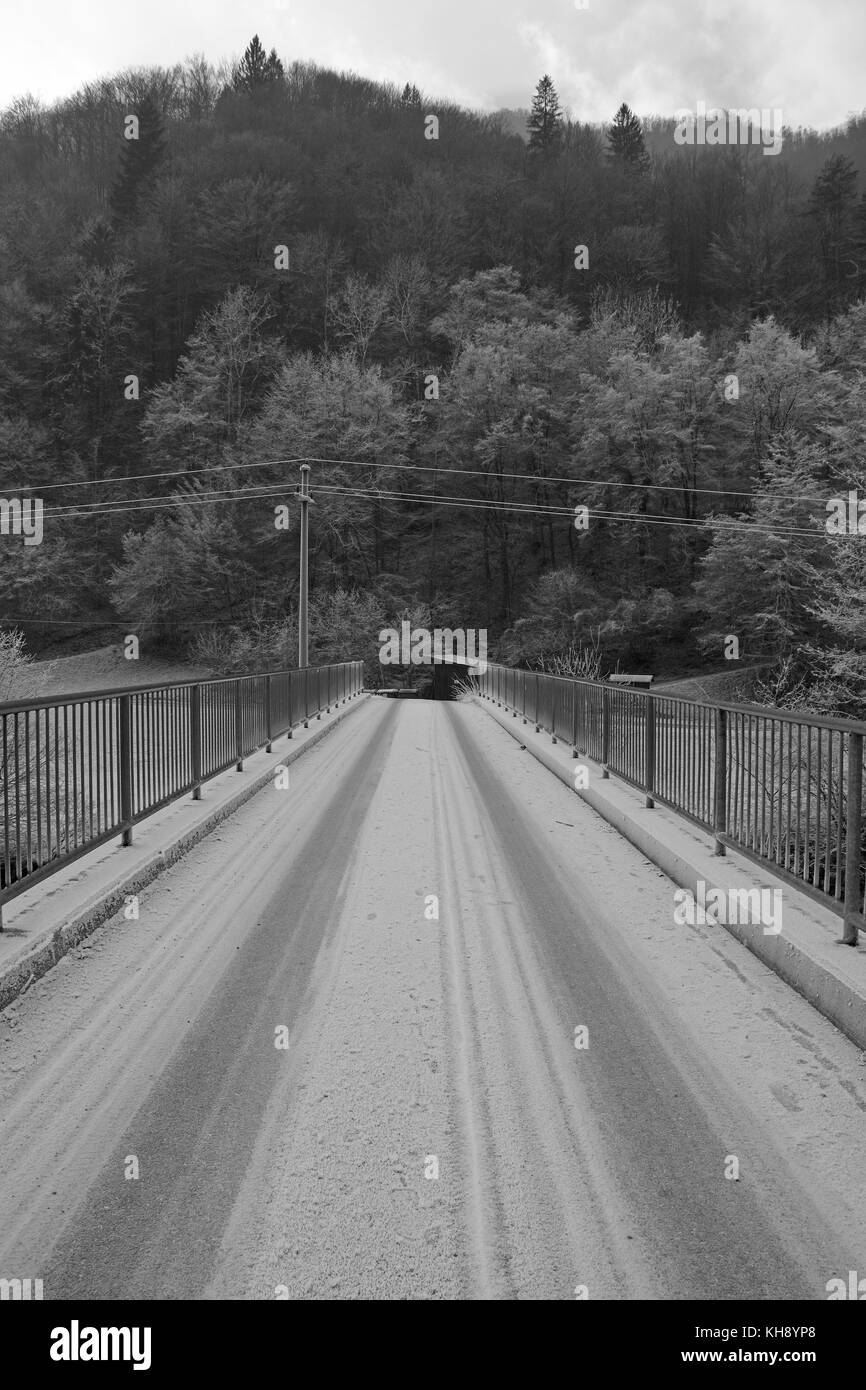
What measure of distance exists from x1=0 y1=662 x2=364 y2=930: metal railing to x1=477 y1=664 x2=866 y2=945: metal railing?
12.8 ft

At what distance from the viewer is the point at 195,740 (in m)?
7.49

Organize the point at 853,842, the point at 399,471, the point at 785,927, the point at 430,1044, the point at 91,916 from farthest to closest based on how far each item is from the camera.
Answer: the point at 399,471
the point at 91,916
the point at 785,927
the point at 853,842
the point at 430,1044

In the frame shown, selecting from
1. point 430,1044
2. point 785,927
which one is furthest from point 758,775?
point 430,1044

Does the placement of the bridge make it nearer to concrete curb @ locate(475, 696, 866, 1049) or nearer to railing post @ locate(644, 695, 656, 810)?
Answer: concrete curb @ locate(475, 696, 866, 1049)

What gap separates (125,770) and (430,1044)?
342cm

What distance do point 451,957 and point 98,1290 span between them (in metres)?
2.23

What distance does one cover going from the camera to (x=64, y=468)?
175ft

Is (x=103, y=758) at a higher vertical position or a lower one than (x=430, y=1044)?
higher

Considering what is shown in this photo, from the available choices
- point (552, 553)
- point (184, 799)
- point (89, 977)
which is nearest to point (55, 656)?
point (552, 553)

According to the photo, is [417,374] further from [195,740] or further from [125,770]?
[125,770]

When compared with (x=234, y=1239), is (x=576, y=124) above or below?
above

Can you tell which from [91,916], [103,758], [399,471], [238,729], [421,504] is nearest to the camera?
[91,916]
